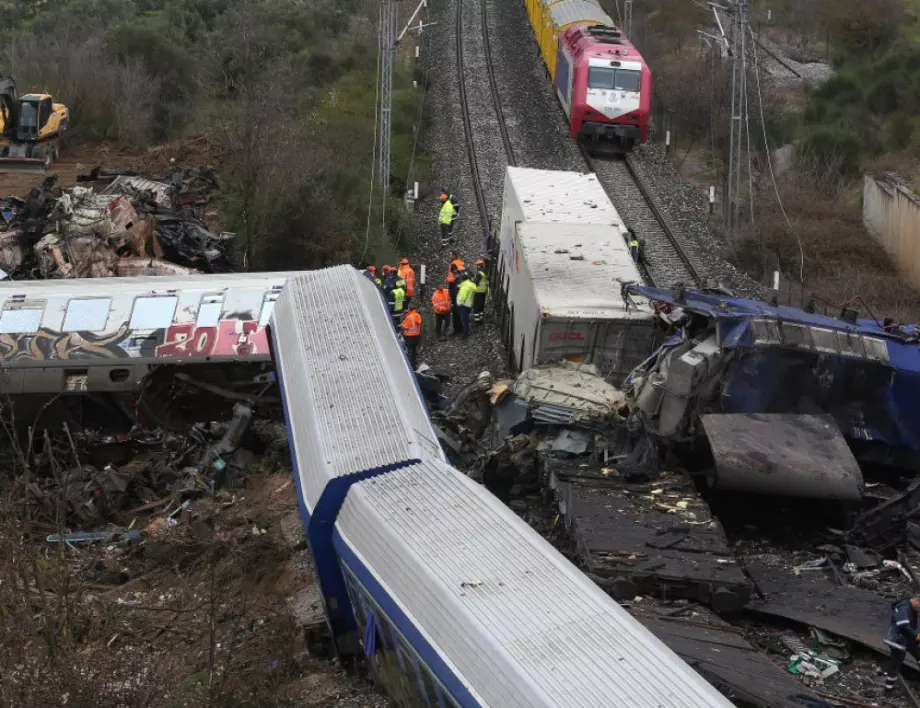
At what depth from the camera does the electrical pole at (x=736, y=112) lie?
2169cm

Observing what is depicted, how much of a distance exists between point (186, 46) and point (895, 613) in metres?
35.1

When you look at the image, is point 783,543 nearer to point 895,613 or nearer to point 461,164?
point 895,613

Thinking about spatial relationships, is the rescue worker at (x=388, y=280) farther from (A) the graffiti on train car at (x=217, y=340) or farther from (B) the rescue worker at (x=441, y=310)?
(A) the graffiti on train car at (x=217, y=340)

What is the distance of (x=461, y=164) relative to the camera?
94.4ft

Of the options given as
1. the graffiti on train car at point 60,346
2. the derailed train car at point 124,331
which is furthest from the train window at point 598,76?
the graffiti on train car at point 60,346

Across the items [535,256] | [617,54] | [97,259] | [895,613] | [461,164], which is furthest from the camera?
[461,164]

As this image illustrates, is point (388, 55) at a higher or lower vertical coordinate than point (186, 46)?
higher

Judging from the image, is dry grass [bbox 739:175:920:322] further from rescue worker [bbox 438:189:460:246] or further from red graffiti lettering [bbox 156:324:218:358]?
red graffiti lettering [bbox 156:324:218:358]

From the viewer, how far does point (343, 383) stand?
9.88 meters

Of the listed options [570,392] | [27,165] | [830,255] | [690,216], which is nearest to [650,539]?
[570,392]

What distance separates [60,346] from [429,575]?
1013 centimetres

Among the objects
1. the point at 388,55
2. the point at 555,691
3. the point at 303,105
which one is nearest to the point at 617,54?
the point at 388,55

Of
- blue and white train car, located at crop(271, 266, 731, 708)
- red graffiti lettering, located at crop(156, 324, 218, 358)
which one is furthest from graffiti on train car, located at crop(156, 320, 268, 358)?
blue and white train car, located at crop(271, 266, 731, 708)

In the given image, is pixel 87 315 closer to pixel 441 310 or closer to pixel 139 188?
pixel 441 310
